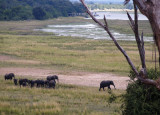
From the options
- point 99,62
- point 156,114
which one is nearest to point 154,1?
point 156,114

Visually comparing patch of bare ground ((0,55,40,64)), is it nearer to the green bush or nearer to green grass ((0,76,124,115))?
green grass ((0,76,124,115))

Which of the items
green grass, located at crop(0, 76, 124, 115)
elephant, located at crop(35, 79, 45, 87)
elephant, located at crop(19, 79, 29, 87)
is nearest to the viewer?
green grass, located at crop(0, 76, 124, 115)

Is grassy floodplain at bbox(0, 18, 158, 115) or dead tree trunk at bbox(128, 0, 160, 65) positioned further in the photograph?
grassy floodplain at bbox(0, 18, 158, 115)

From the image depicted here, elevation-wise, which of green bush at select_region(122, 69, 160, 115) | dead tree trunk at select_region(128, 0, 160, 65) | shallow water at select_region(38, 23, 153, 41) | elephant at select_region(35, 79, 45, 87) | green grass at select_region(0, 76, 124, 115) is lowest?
shallow water at select_region(38, 23, 153, 41)

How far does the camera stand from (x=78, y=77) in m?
24.0

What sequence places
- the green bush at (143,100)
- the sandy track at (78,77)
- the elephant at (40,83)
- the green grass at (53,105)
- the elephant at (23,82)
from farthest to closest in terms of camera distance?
the sandy track at (78,77)
the elephant at (23,82)
the elephant at (40,83)
the green grass at (53,105)
the green bush at (143,100)

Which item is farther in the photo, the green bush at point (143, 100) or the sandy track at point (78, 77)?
the sandy track at point (78, 77)

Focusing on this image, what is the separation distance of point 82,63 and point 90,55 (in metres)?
4.79

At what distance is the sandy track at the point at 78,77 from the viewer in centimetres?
2177

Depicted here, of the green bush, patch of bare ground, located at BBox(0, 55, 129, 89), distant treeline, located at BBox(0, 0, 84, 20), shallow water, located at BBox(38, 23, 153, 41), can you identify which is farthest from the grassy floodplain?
distant treeline, located at BBox(0, 0, 84, 20)

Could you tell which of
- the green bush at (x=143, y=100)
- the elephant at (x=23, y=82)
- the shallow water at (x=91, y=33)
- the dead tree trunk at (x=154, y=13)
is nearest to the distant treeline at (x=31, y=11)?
the shallow water at (x=91, y=33)

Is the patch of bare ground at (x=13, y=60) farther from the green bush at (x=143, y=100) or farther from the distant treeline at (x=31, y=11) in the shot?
the distant treeline at (x=31, y=11)

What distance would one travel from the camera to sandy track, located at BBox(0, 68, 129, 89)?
21766mm

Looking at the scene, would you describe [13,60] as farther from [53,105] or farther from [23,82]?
[53,105]
